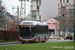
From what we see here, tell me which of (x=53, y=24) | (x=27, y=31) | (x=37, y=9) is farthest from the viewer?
(x=53, y=24)

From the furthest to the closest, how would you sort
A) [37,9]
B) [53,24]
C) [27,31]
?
1. [53,24]
2. [37,9]
3. [27,31]

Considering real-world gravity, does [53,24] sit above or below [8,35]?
below

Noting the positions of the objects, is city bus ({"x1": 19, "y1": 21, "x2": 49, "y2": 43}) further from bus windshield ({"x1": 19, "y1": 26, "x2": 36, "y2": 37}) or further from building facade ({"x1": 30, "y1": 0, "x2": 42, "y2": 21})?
building facade ({"x1": 30, "y1": 0, "x2": 42, "y2": 21})

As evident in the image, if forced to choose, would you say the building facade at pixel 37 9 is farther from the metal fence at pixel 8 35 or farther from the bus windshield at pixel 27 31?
the bus windshield at pixel 27 31

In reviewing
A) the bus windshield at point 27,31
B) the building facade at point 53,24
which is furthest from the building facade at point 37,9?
the bus windshield at point 27,31

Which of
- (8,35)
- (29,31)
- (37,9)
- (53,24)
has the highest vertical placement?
(37,9)

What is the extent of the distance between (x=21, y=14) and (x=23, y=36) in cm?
3464

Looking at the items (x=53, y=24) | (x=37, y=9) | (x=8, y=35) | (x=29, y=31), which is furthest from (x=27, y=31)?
(x=53, y=24)

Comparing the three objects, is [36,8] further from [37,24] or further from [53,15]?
[37,24]

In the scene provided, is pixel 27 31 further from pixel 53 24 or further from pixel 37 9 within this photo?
pixel 53 24

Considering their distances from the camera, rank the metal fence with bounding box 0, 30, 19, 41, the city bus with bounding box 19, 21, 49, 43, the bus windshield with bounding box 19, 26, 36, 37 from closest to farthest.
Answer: the city bus with bounding box 19, 21, 49, 43 < the bus windshield with bounding box 19, 26, 36, 37 < the metal fence with bounding box 0, 30, 19, 41

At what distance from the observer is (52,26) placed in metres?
128

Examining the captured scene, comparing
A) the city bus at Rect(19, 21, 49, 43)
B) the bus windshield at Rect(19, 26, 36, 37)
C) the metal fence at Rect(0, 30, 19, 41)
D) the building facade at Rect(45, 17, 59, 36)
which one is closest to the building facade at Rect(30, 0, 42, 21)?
the building facade at Rect(45, 17, 59, 36)

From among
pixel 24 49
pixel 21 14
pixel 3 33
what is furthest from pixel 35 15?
pixel 24 49
